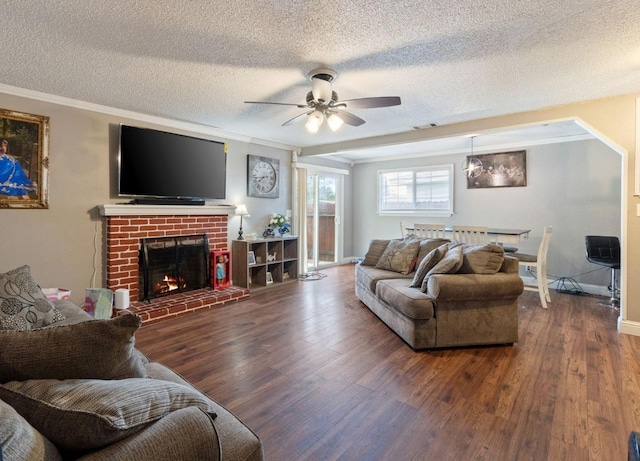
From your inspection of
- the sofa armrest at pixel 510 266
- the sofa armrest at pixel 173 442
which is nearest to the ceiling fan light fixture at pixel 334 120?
the sofa armrest at pixel 510 266

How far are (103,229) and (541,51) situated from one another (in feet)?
14.6

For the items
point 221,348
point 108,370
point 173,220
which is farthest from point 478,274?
point 173,220

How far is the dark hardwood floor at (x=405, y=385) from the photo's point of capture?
1756 millimetres

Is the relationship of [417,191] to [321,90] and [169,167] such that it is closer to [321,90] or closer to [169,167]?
[321,90]

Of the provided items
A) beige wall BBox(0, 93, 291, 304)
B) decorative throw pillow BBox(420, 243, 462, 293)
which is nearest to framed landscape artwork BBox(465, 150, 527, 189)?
decorative throw pillow BBox(420, 243, 462, 293)

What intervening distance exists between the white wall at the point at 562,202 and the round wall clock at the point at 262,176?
329 cm

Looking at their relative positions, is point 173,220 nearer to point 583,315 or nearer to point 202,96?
point 202,96

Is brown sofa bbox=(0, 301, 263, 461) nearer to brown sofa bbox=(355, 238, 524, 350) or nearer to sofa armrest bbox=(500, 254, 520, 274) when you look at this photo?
brown sofa bbox=(355, 238, 524, 350)

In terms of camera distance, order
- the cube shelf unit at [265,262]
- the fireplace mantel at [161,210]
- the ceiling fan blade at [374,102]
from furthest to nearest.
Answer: the cube shelf unit at [265,262], the fireplace mantel at [161,210], the ceiling fan blade at [374,102]

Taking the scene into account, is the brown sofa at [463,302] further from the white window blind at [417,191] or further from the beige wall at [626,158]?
the white window blind at [417,191]

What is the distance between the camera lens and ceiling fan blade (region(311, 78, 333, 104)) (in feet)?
8.92

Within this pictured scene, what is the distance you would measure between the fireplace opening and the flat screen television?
52 centimetres

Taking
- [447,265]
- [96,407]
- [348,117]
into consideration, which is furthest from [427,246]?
[96,407]

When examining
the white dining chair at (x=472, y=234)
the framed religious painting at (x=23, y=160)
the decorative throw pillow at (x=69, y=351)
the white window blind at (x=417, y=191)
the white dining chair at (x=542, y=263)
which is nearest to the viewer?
the decorative throw pillow at (x=69, y=351)
